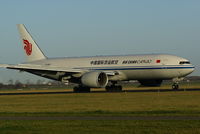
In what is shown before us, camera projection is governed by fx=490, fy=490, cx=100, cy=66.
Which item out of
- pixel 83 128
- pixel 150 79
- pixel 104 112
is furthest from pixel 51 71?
pixel 83 128

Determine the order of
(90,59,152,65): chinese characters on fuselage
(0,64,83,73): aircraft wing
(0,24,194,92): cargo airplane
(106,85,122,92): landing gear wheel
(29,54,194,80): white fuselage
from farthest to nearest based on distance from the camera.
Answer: (106,85,122,92): landing gear wheel → (0,64,83,73): aircraft wing → (90,59,152,65): chinese characters on fuselage → (0,24,194,92): cargo airplane → (29,54,194,80): white fuselage

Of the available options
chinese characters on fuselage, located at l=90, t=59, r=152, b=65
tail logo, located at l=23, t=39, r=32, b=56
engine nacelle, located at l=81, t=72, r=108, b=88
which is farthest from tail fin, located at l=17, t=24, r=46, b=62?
engine nacelle, located at l=81, t=72, r=108, b=88

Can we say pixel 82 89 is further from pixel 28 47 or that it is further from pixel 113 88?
pixel 28 47

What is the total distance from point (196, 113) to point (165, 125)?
612cm

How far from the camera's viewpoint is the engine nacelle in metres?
55.5

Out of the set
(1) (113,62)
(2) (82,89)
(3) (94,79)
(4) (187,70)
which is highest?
(1) (113,62)

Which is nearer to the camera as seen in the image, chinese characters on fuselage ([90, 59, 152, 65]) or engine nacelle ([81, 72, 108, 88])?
engine nacelle ([81, 72, 108, 88])

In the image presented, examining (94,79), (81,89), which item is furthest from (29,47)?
(94,79)

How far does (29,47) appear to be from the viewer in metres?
67.6

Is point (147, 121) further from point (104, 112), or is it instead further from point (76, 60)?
point (76, 60)

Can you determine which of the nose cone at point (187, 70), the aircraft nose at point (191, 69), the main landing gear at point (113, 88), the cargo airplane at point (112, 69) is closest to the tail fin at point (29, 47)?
the cargo airplane at point (112, 69)

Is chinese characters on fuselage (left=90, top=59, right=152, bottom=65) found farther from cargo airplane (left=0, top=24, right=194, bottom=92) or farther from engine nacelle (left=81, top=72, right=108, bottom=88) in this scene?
engine nacelle (left=81, top=72, right=108, bottom=88)

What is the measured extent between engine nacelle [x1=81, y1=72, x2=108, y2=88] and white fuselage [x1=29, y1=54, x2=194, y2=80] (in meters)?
1.60

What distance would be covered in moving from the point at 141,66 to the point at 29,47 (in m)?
18.5
